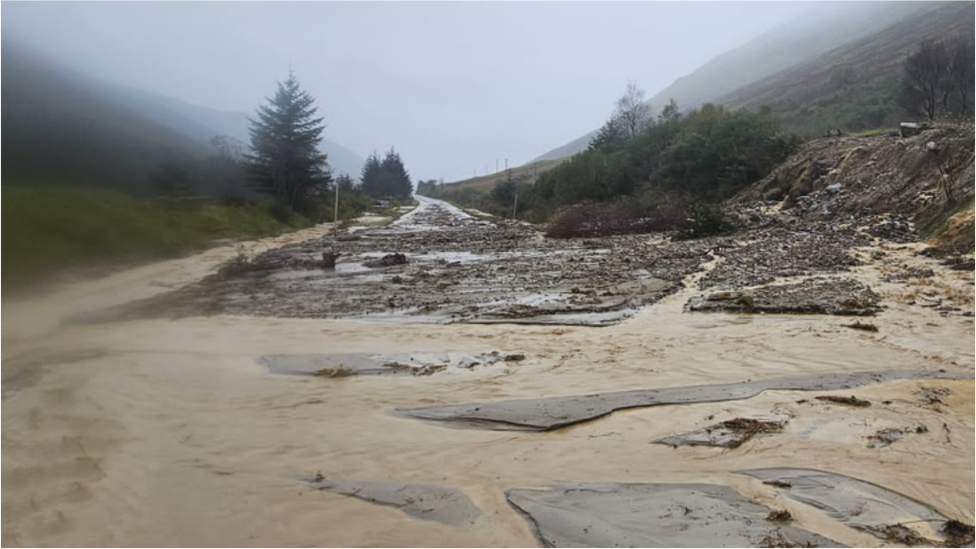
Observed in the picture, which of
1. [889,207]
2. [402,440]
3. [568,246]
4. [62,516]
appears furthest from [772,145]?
[62,516]

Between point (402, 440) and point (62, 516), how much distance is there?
2351mm

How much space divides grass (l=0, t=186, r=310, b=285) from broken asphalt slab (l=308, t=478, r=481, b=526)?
5127 millimetres

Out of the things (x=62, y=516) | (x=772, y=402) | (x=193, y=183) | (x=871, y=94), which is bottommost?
(x=772, y=402)

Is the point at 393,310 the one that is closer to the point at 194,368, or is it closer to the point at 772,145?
the point at 194,368

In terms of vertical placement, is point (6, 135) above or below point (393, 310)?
above

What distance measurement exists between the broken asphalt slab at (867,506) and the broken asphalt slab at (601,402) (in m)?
1.56

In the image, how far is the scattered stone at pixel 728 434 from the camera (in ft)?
14.6

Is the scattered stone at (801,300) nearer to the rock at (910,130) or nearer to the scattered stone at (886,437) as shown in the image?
the scattered stone at (886,437)

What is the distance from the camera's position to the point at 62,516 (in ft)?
11.1

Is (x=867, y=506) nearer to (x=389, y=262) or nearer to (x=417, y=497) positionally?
(x=417, y=497)

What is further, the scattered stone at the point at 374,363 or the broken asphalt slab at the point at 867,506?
the scattered stone at the point at 374,363

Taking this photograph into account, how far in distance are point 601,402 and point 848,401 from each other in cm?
235

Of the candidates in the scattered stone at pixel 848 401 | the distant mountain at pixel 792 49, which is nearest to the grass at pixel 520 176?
the distant mountain at pixel 792 49

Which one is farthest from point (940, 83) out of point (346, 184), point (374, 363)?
point (346, 184)
